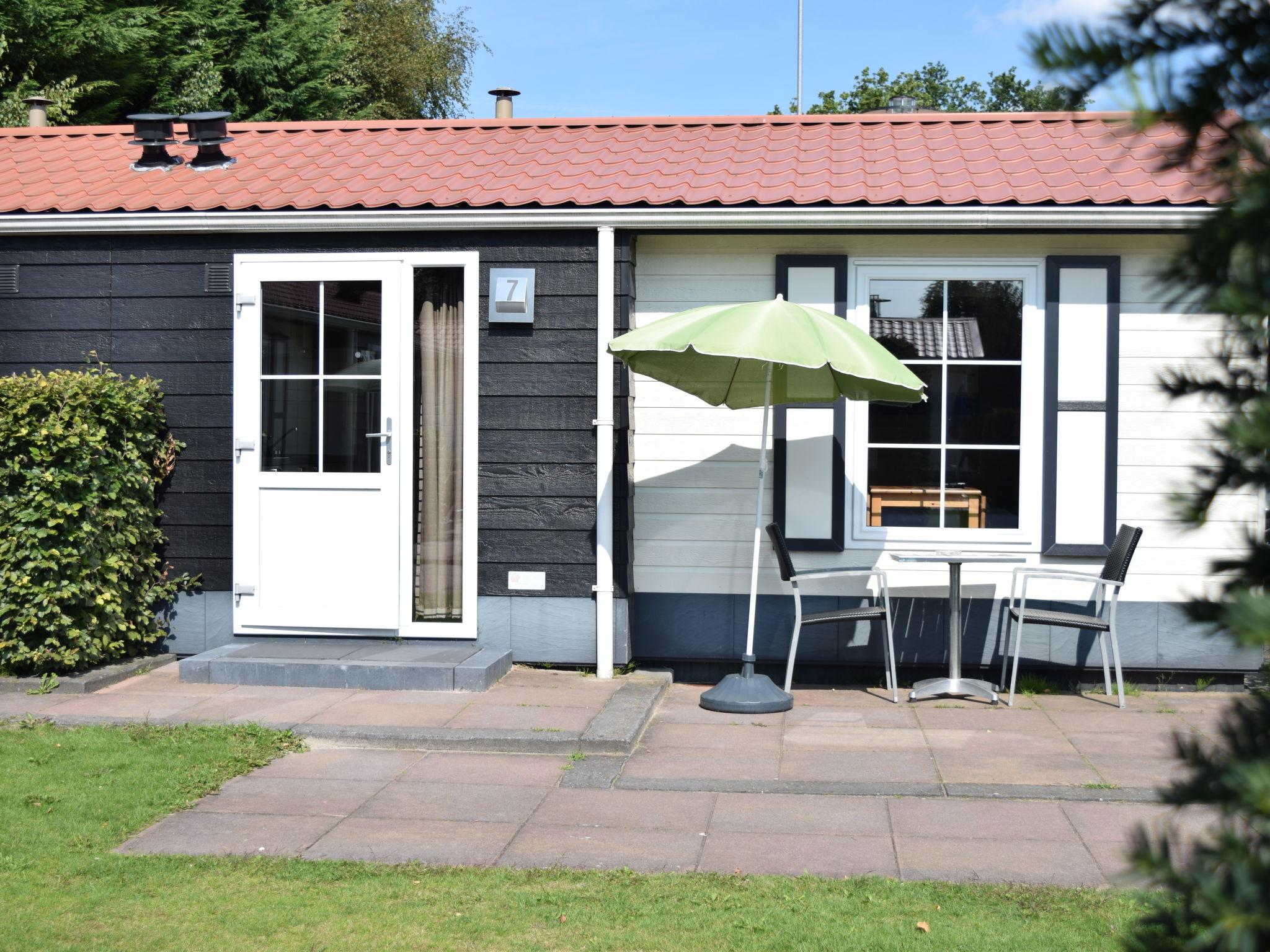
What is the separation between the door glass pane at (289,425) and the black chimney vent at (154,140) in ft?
6.47

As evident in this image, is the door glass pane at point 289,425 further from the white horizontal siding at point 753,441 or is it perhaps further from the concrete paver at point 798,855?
the concrete paver at point 798,855

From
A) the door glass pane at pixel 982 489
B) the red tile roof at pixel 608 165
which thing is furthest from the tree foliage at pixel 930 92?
the door glass pane at pixel 982 489

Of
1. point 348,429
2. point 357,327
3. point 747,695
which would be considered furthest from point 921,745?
point 357,327

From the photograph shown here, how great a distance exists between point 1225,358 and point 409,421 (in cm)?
608

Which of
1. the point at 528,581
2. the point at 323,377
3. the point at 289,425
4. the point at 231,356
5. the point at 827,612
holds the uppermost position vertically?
the point at 231,356

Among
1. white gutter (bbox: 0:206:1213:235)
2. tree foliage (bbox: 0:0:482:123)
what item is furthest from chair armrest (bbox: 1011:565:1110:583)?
tree foliage (bbox: 0:0:482:123)

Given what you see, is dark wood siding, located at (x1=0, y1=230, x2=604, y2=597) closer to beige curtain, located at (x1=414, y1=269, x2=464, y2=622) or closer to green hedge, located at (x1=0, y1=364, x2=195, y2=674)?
beige curtain, located at (x1=414, y1=269, x2=464, y2=622)

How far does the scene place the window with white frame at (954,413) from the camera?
6.84m

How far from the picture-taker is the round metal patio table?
638cm

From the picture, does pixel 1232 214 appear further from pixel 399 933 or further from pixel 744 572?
pixel 744 572

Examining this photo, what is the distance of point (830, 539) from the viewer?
22.7ft

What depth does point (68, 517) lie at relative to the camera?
6367 millimetres

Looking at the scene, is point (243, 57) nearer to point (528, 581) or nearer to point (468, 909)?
point (528, 581)

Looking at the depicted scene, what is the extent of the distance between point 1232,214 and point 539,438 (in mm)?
5892
